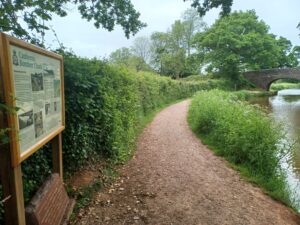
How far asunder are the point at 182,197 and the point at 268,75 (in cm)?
3600

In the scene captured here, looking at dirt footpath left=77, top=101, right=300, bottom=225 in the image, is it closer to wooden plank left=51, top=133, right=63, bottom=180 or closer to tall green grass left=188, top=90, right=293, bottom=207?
tall green grass left=188, top=90, right=293, bottom=207

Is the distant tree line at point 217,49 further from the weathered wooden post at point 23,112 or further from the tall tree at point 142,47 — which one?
the weathered wooden post at point 23,112

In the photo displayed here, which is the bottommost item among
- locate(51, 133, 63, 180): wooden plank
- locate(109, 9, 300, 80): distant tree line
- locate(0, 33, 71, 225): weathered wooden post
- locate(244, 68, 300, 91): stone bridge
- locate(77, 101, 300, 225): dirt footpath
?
locate(77, 101, 300, 225): dirt footpath

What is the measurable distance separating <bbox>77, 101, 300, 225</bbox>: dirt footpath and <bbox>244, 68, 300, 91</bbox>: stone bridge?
32587mm

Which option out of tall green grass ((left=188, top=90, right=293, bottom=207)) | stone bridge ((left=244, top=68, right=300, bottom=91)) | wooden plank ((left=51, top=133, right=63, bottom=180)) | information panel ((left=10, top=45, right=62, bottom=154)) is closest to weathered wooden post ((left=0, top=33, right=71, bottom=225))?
information panel ((left=10, top=45, right=62, bottom=154))

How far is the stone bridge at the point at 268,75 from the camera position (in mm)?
32691

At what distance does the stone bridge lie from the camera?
107 ft

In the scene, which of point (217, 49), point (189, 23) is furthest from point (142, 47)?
point (217, 49)

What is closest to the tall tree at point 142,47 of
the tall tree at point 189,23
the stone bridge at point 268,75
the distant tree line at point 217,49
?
the distant tree line at point 217,49

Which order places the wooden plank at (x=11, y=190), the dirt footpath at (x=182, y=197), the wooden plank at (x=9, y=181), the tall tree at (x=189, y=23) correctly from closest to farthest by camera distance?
the wooden plank at (x=9, y=181)
the wooden plank at (x=11, y=190)
the dirt footpath at (x=182, y=197)
the tall tree at (x=189, y=23)

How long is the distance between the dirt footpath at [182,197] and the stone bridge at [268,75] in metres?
32.6

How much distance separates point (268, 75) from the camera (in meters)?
35.1

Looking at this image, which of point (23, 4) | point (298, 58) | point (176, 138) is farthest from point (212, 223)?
point (298, 58)

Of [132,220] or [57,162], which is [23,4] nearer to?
[57,162]
